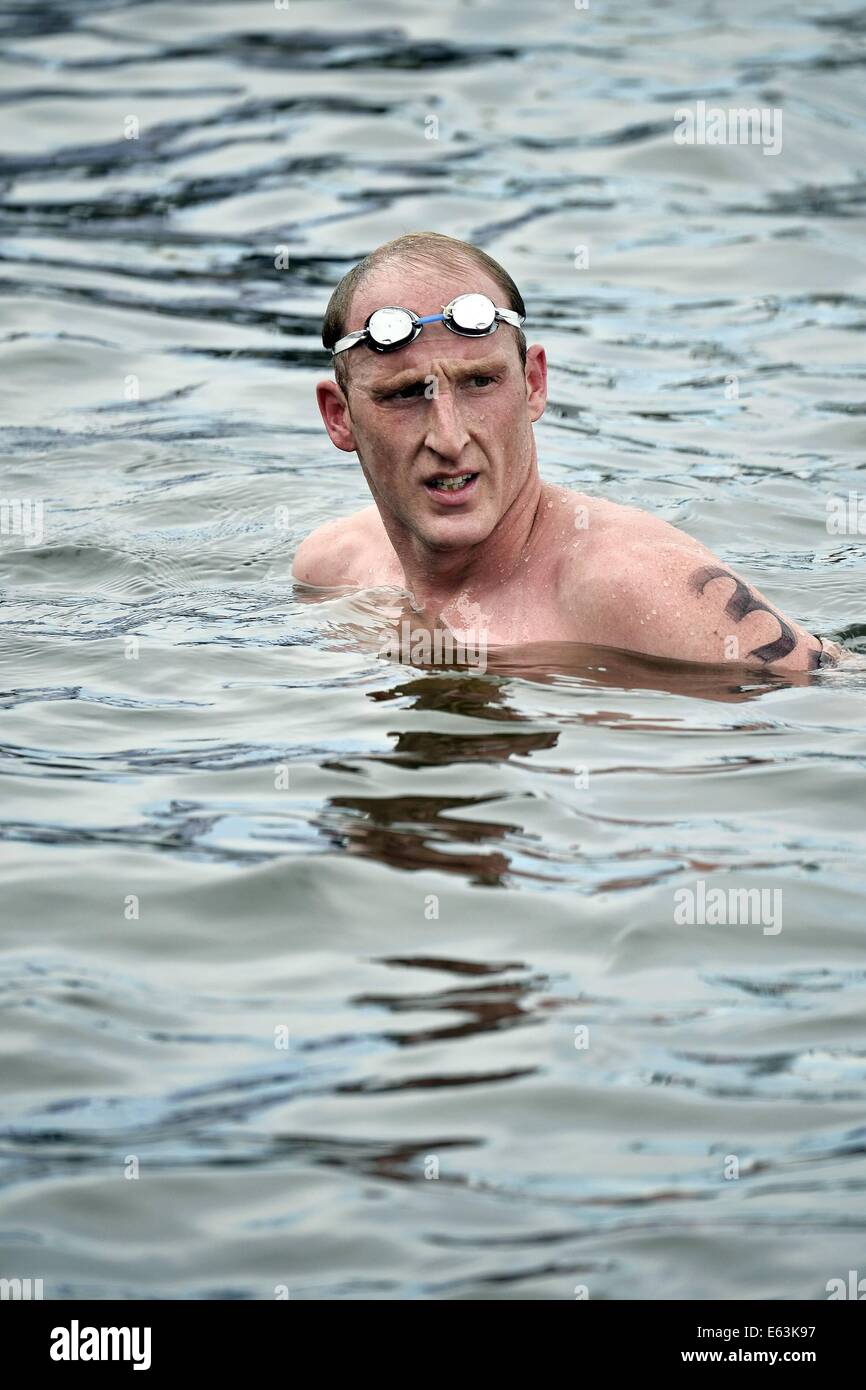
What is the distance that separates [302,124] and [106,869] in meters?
10.5

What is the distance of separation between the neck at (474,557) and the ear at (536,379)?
17 cm

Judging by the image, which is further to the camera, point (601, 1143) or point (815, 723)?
point (815, 723)

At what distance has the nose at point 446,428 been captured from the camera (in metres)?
5.39

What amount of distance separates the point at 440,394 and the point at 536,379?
1.45 feet

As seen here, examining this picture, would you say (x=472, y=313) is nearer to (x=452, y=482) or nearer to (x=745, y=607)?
(x=452, y=482)

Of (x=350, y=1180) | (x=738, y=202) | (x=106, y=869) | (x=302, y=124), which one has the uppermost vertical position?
(x=302, y=124)

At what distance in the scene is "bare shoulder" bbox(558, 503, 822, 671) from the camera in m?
5.30

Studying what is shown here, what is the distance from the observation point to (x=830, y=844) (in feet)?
14.5

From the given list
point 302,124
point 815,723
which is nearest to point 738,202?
point 302,124

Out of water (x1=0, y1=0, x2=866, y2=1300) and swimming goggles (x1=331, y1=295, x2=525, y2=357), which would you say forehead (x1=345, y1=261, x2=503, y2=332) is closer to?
swimming goggles (x1=331, y1=295, x2=525, y2=357)

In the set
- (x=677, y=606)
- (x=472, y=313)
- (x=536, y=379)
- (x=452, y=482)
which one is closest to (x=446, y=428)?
(x=452, y=482)

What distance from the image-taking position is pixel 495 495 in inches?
219

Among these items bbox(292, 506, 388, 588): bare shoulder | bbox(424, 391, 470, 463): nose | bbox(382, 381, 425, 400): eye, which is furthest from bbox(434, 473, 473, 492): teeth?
bbox(292, 506, 388, 588): bare shoulder
